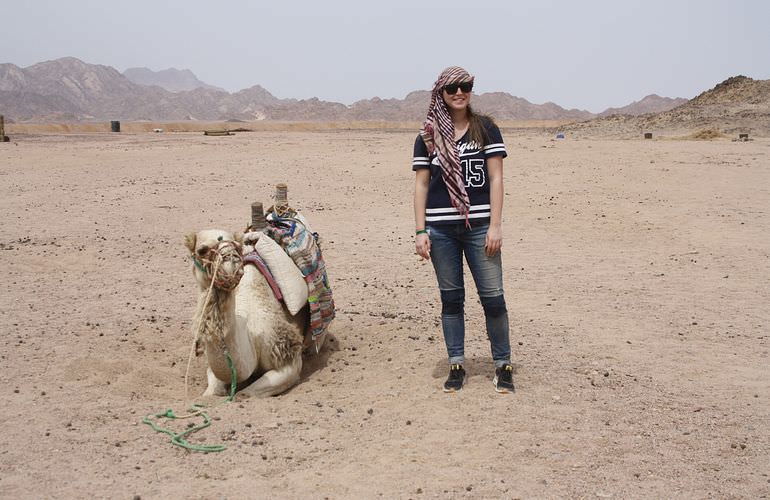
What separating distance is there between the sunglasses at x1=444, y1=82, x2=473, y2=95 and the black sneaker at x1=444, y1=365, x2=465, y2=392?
190cm

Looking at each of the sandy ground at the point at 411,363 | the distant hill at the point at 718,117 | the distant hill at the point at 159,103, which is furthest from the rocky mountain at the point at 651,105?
the sandy ground at the point at 411,363

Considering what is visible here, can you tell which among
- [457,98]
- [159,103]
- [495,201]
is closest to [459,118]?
[457,98]

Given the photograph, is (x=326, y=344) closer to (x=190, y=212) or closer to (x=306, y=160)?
(x=190, y=212)

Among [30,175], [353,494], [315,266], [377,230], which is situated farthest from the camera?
[30,175]

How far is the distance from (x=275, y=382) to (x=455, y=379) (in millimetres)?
1360

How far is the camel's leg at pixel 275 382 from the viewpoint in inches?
226

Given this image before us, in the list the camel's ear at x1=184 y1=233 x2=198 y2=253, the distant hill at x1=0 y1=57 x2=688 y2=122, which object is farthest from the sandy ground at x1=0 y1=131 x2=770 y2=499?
the distant hill at x1=0 y1=57 x2=688 y2=122

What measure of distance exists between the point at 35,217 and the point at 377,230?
5701 mm

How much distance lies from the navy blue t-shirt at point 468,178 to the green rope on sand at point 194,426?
1804mm

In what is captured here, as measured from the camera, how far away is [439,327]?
732 centimetres

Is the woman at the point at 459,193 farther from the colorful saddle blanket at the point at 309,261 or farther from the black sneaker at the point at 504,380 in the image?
the colorful saddle blanket at the point at 309,261

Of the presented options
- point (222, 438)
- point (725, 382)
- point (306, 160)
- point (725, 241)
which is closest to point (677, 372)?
point (725, 382)

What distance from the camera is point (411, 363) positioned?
6289mm

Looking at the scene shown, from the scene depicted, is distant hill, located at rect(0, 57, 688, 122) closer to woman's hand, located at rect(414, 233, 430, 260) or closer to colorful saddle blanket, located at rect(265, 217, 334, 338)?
colorful saddle blanket, located at rect(265, 217, 334, 338)
